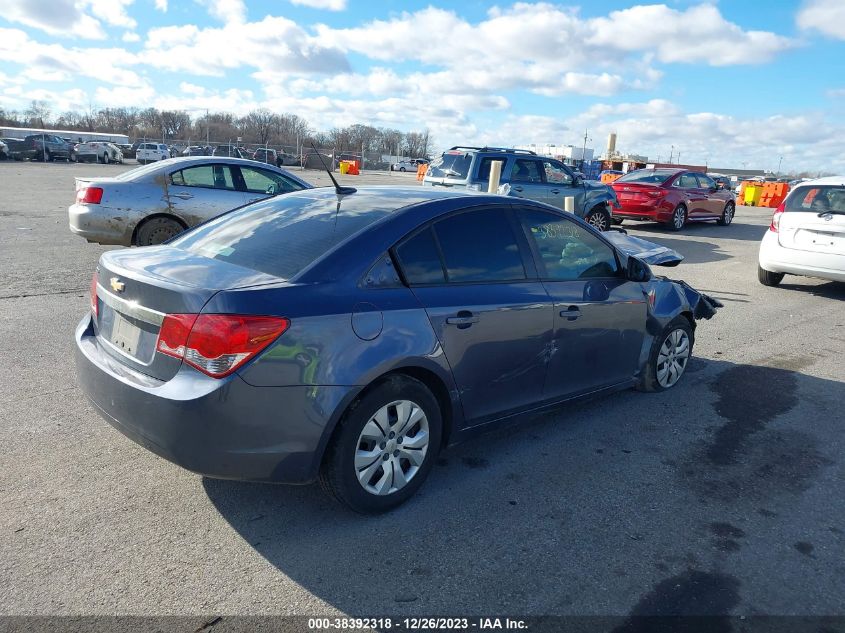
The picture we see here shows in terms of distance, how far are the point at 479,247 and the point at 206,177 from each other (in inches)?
284

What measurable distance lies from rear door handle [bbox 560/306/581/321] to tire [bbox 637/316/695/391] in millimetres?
1174

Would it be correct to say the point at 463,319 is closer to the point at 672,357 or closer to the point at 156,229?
the point at 672,357

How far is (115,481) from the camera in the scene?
3.58 meters

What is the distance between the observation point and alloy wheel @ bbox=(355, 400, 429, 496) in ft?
10.7

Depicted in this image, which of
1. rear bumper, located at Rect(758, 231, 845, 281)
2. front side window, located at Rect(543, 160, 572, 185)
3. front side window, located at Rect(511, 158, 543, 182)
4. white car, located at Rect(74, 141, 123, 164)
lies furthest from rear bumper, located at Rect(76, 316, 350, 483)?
white car, located at Rect(74, 141, 123, 164)

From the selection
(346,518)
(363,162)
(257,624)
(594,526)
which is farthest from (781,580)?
(363,162)

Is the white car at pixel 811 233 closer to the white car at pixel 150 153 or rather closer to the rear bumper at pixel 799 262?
the rear bumper at pixel 799 262

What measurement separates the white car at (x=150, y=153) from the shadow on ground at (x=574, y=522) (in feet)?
153

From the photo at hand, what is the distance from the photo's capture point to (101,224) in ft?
30.3

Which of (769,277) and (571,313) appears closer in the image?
(571,313)

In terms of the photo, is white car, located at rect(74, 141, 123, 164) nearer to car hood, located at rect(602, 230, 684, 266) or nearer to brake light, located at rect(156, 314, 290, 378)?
car hood, located at rect(602, 230, 684, 266)

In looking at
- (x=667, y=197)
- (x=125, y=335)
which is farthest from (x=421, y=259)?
(x=667, y=197)

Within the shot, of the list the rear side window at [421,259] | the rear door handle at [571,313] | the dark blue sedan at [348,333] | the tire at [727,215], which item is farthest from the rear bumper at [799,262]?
the tire at [727,215]

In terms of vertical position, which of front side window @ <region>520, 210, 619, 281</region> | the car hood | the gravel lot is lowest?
the gravel lot
